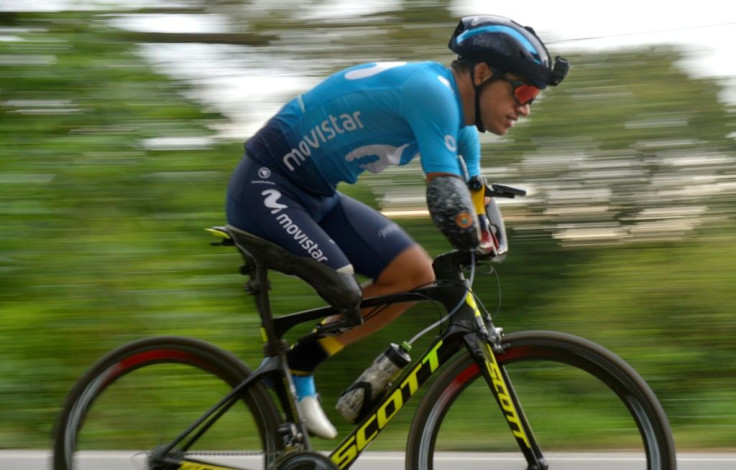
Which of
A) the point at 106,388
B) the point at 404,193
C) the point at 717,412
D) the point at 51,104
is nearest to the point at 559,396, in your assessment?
the point at 106,388

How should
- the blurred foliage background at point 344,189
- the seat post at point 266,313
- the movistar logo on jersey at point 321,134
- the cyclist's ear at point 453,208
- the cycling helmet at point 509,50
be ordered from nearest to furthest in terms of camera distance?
the cyclist's ear at point 453,208
the cycling helmet at point 509,50
the movistar logo on jersey at point 321,134
the seat post at point 266,313
the blurred foliage background at point 344,189

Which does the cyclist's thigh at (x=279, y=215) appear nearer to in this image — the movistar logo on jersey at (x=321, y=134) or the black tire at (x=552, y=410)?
the movistar logo on jersey at (x=321, y=134)

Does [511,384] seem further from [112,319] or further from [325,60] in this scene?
[325,60]

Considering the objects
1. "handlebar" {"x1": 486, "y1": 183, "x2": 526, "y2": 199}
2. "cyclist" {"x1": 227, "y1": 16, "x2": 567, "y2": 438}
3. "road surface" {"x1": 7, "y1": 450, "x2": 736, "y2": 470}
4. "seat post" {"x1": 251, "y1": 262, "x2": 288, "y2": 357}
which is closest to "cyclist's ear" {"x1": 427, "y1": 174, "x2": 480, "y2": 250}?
"cyclist" {"x1": 227, "y1": 16, "x2": 567, "y2": 438}

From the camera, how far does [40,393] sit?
5.40m

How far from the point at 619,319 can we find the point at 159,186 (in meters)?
3.17

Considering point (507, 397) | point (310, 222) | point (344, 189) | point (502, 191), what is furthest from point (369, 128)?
point (344, 189)

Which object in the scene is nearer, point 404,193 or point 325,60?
point 404,193

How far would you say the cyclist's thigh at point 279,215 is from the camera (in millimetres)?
3244

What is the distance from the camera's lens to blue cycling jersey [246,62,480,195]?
118 inches

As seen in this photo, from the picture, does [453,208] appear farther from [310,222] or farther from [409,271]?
[310,222]

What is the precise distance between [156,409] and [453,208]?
1.44m

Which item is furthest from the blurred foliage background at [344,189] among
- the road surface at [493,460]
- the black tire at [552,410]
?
the black tire at [552,410]

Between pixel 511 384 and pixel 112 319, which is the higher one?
pixel 511 384
